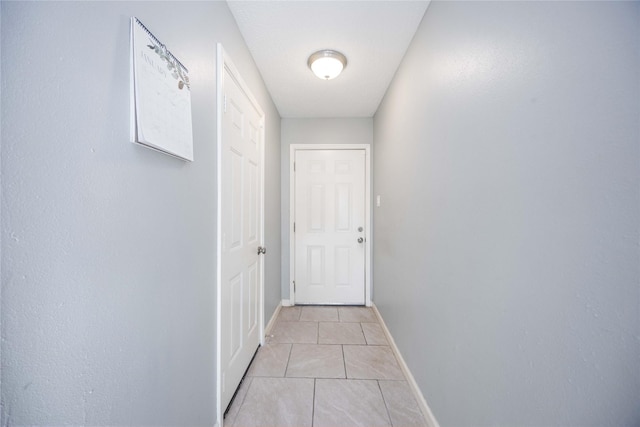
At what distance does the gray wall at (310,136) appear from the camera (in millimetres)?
3143

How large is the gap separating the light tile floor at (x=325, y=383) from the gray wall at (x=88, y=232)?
62 centimetres

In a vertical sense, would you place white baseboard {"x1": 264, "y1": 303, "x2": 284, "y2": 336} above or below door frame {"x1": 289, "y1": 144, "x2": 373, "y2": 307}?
below

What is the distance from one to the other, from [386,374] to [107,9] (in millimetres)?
2304

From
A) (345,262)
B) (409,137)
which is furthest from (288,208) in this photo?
(409,137)

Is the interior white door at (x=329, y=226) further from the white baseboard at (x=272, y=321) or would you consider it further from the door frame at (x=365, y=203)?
the white baseboard at (x=272, y=321)

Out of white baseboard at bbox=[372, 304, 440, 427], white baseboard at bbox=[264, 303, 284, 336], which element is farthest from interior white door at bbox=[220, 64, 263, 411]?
white baseboard at bbox=[372, 304, 440, 427]

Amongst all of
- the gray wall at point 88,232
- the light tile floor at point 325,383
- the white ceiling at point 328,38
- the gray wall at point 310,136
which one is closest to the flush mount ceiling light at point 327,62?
the white ceiling at point 328,38

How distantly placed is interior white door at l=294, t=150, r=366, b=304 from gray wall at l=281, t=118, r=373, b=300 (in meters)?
0.13

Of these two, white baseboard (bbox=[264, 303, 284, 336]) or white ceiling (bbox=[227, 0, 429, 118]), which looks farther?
white baseboard (bbox=[264, 303, 284, 336])

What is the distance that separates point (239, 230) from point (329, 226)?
1.61 meters

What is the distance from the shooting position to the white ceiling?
1.47 meters

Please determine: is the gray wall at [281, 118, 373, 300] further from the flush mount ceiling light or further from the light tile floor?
the flush mount ceiling light

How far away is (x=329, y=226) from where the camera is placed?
316 cm

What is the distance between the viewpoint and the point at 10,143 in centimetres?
46
